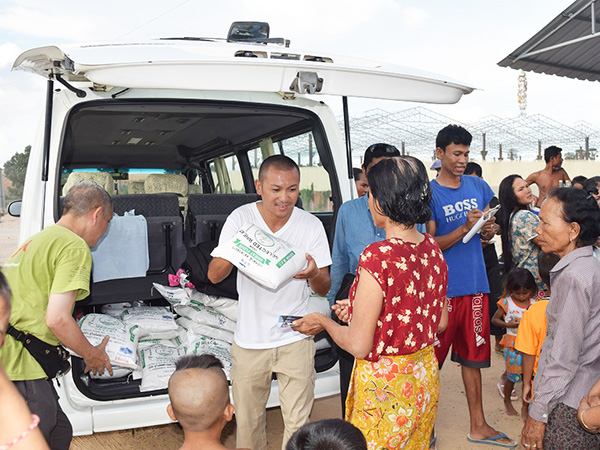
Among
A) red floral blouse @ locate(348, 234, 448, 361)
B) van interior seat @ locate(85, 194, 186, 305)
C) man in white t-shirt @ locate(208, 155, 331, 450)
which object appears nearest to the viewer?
red floral blouse @ locate(348, 234, 448, 361)

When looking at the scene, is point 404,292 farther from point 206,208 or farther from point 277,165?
point 206,208

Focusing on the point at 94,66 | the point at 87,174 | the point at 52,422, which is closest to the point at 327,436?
the point at 52,422

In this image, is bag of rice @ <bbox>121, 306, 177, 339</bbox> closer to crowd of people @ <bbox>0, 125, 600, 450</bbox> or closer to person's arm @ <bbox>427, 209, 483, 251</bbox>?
crowd of people @ <bbox>0, 125, 600, 450</bbox>

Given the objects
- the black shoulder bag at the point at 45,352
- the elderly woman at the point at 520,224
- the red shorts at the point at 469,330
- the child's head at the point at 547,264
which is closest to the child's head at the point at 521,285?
the elderly woman at the point at 520,224

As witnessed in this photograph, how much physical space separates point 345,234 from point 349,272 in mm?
192

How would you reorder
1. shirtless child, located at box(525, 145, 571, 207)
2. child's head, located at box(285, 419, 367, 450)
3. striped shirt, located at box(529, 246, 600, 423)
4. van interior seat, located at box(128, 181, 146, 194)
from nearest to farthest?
child's head, located at box(285, 419, 367, 450) → striped shirt, located at box(529, 246, 600, 423) → van interior seat, located at box(128, 181, 146, 194) → shirtless child, located at box(525, 145, 571, 207)

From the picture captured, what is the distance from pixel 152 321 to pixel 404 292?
6.31 ft

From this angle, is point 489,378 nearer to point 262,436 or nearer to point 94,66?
point 262,436

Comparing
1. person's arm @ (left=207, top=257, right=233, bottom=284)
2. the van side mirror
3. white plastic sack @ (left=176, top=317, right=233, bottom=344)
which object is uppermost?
the van side mirror

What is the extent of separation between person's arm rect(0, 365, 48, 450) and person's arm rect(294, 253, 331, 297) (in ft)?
5.04

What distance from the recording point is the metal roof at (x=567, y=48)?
6949 mm

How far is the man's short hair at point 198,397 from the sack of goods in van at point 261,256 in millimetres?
498

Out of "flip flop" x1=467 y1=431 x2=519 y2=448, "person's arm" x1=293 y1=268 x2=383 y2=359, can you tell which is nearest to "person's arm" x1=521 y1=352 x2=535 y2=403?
"flip flop" x1=467 y1=431 x2=519 y2=448

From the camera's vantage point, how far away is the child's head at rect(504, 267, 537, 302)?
382 cm
